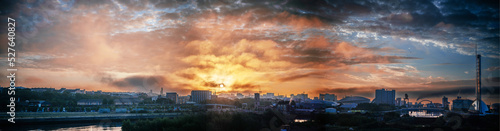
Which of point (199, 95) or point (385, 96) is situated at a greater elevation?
point (385, 96)

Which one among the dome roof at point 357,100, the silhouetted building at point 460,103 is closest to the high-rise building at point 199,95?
the dome roof at point 357,100

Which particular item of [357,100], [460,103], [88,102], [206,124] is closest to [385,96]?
[357,100]

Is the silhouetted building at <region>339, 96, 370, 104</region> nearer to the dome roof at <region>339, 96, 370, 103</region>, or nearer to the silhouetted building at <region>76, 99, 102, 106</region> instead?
the dome roof at <region>339, 96, 370, 103</region>

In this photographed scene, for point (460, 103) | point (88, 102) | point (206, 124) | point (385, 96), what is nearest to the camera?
point (206, 124)

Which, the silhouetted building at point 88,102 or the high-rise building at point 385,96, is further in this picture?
the high-rise building at point 385,96

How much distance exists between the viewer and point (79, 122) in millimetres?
62688

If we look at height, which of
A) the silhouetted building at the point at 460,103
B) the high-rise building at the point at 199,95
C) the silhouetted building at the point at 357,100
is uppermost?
the silhouetted building at the point at 460,103

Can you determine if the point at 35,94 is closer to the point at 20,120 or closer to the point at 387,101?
the point at 20,120

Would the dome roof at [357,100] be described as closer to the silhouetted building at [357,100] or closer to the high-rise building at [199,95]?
the silhouetted building at [357,100]

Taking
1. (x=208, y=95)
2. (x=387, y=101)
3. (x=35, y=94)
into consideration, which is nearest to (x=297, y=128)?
(x=35, y=94)

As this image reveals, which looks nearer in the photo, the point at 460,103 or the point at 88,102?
the point at 460,103

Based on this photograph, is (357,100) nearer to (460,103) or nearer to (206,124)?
(460,103)

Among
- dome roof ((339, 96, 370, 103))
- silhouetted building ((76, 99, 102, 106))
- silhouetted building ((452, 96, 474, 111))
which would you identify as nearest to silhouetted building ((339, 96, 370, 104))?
dome roof ((339, 96, 370, 103))

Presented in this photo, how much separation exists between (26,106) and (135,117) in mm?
Answer: 30739
